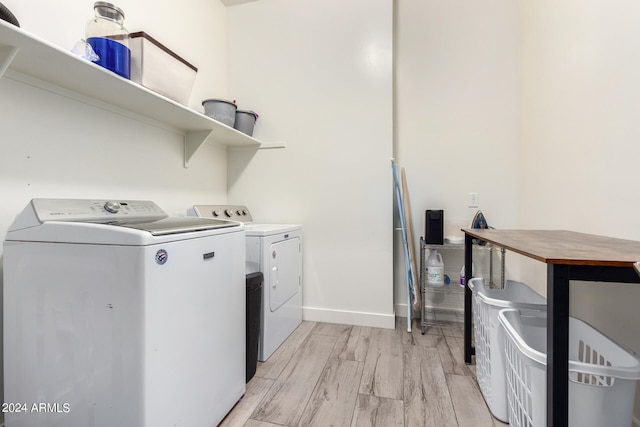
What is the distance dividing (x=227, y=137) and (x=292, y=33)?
107 cm

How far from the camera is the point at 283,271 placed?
1.92 meters

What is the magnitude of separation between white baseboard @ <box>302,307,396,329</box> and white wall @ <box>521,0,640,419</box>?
3.43 ft

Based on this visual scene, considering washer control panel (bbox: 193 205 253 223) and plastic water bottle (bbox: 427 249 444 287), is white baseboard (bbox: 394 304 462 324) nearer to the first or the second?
plastic water bottle (bbox: 427 249 444 287)

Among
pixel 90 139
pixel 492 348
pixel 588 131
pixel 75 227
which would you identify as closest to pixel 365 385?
pixel 492 348

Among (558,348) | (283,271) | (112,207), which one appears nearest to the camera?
(558,348)

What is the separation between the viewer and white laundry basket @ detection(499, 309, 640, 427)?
76cm

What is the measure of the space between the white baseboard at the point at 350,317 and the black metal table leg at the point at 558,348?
4.84ft

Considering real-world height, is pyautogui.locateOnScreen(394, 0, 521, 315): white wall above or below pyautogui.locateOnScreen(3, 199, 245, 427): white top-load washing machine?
above

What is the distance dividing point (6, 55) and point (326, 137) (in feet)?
5.73

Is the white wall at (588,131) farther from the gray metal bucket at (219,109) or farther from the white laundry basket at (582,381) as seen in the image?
the gray metal bucket at (219,109)

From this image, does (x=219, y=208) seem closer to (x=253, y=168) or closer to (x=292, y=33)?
(x=253, y=168)

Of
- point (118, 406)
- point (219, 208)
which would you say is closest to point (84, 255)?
point (118, 406)

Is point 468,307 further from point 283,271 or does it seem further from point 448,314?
point 283,271

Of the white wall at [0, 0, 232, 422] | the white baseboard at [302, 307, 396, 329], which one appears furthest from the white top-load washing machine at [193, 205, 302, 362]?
the white wall at [0, 0, 232, 422]
